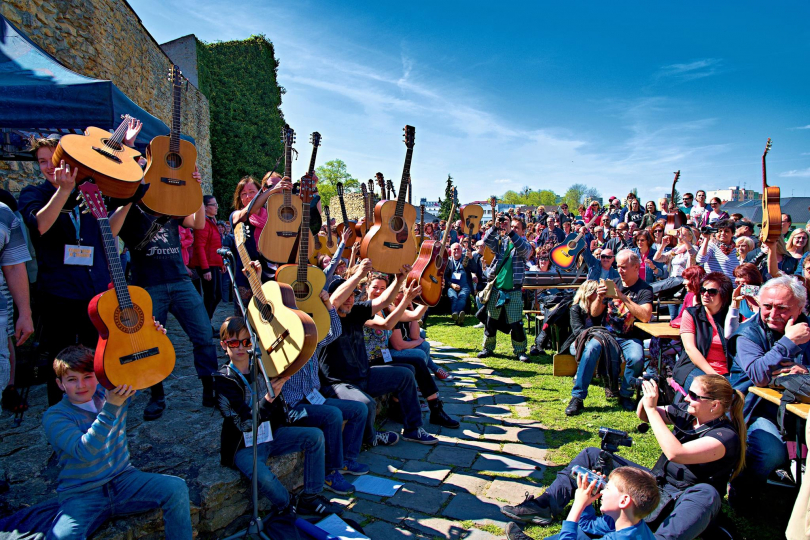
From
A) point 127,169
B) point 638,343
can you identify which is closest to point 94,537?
point 127,169

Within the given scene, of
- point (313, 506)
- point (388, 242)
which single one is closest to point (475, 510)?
point (313, 506)

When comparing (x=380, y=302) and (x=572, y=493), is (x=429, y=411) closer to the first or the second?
(x=380, y=302)

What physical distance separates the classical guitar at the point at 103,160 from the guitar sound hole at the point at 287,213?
1899mm

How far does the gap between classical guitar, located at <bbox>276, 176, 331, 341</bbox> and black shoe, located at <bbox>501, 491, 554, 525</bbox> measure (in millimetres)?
1863

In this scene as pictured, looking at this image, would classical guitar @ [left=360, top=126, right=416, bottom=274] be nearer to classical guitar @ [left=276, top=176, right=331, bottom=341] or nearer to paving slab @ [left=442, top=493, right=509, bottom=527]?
classical guitar @ [left=276, top=176, right=331, bottom=341]

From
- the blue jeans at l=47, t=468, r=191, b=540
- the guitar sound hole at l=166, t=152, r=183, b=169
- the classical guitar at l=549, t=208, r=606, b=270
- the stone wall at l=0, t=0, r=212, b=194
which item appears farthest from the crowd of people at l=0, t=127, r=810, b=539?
the stone wall at l=0, t=0, r=212, b=194

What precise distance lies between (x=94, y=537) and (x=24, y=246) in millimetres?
1676

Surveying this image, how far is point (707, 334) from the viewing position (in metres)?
3.93

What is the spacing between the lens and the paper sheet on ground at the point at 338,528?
2.76m

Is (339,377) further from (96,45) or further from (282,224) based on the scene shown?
(96,45)

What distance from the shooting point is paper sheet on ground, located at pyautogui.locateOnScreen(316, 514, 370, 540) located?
2.76 m

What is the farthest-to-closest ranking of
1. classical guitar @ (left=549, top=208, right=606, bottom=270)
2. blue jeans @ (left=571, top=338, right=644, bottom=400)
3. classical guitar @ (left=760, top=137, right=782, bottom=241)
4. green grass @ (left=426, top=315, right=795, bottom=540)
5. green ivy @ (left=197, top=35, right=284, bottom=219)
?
green ivy @ (left=197, top=35, right=284, bottom=219) → classical guitar @ (left=549, top=208, right=606, bottom=270) → blue jeans @ (left=571, top=338, right=644, bottom=400) → classical guitar @ (left=760, top=137, right=782, bottom=241) → green grass @ (left=426, top=315, right=795, bottom=540)

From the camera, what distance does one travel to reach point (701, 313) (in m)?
3.99

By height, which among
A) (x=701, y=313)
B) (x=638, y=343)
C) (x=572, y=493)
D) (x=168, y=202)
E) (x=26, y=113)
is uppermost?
(x=26, y=113)
